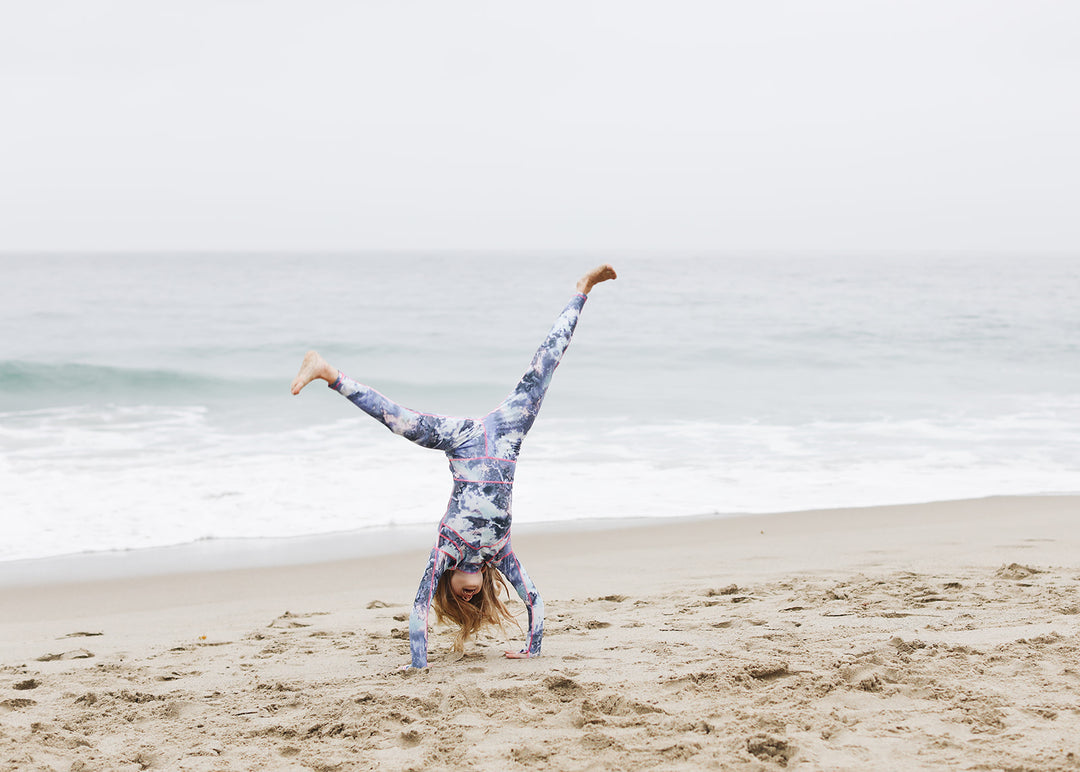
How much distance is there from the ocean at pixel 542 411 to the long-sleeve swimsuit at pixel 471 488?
457 centimetres

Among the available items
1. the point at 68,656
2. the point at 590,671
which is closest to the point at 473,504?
the point at 590,671

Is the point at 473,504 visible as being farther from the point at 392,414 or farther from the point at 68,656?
the point at 68,656

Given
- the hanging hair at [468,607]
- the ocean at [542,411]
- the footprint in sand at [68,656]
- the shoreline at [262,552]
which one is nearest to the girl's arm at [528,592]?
the hanging hair at [468,607]

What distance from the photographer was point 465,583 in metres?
4.54

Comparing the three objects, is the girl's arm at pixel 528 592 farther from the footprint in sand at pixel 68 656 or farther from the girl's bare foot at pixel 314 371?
the footprint in sand at pixel 68 656

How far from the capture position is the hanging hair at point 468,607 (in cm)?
460

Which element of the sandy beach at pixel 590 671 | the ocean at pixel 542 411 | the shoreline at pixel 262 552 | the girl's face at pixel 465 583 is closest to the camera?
the sandy beach at pixel 590 671

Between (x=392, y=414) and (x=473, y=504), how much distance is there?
0.60m

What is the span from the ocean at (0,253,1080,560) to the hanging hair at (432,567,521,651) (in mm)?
4345

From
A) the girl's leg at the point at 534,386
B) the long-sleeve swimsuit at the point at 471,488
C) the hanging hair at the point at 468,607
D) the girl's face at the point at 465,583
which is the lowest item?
the hanging hair at the point at 468,607

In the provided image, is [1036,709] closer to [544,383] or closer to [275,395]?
[544,383]

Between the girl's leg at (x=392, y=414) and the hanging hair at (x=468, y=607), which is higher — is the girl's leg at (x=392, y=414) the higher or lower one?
the higher one

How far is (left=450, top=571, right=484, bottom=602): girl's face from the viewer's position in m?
4.53

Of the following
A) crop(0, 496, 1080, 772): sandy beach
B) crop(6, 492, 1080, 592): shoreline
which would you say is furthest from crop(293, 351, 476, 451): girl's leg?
crop(6, 492, 1080, 592): shoreline
